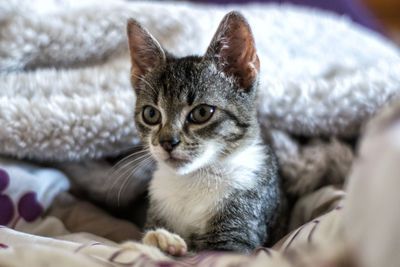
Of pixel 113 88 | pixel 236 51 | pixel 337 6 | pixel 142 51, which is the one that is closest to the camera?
pixel 236 51

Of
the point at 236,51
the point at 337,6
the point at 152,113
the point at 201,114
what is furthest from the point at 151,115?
the point at 337,6

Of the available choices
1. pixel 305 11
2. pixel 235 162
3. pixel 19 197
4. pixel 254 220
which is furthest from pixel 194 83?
pixel 305 11

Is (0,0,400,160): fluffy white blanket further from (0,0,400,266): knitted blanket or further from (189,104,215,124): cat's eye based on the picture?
(189,104,215,124): cat's eye

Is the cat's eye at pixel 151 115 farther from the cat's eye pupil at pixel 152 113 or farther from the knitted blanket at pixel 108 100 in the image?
the knitted blanket at pixel 108 100

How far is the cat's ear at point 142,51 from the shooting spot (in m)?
0.96

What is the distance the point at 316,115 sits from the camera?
113cm

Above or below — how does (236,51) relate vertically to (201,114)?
above

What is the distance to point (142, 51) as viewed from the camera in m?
1.00

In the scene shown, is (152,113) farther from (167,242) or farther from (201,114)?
(167,242)

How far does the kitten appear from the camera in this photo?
32.9 inches

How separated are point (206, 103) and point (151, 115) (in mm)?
165

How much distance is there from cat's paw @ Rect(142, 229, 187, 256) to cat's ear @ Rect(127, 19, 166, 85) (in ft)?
1.41

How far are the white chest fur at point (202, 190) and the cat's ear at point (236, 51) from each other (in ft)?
0.63

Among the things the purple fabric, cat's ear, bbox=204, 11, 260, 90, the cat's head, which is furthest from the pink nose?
the purple fabric
